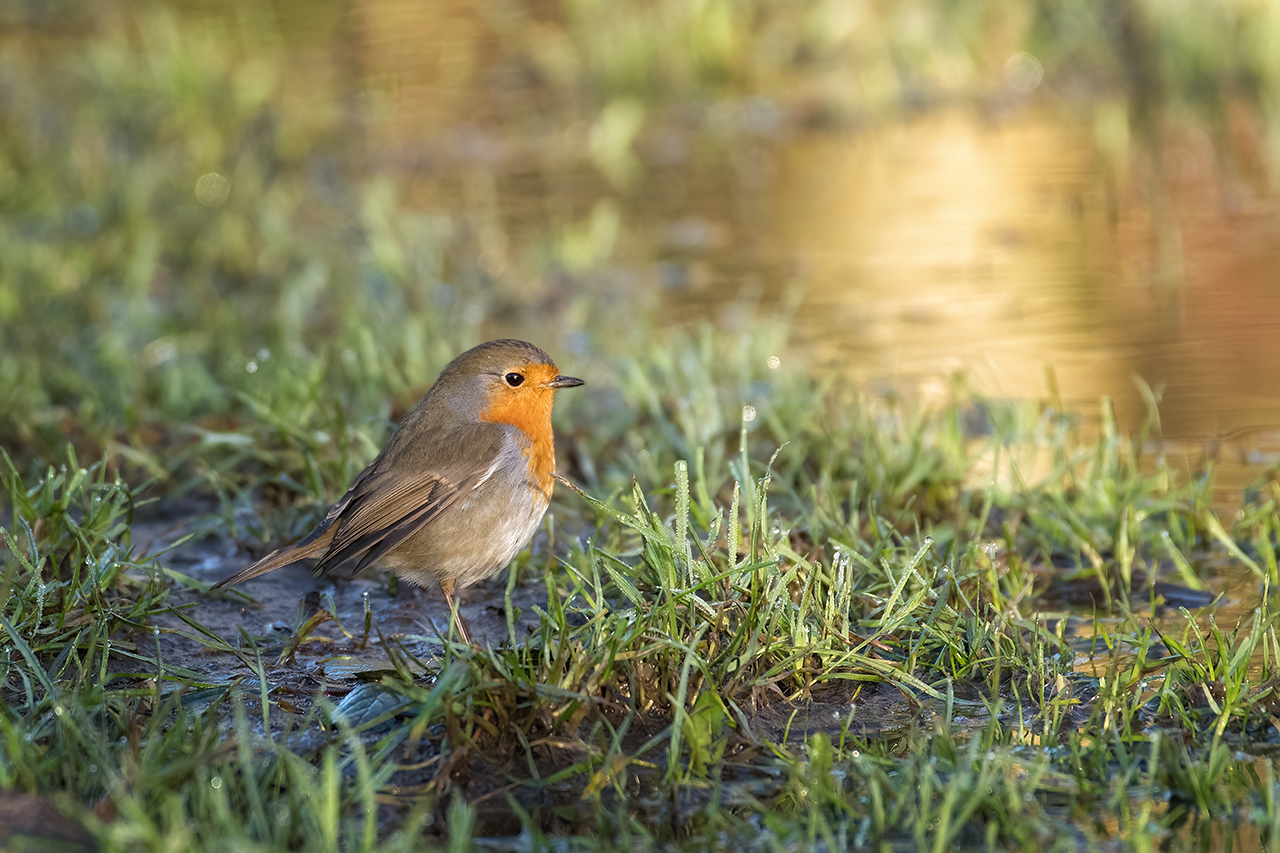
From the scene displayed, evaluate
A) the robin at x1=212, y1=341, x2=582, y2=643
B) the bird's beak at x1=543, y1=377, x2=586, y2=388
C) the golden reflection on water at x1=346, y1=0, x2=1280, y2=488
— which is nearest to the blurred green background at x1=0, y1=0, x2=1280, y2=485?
the golden reflection on water at x1=346, y1=0, x2=1280, y2=488

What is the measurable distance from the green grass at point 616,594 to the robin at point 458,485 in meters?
0.19

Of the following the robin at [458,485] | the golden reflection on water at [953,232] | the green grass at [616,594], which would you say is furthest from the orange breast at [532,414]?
the golden reflection on water at [953,232]

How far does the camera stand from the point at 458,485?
4.19 meters

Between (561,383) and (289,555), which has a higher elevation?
(561,383)

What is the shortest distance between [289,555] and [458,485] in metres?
0.51

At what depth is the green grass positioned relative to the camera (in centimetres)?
299

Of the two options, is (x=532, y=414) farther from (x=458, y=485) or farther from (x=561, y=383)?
(x=458, y=485)

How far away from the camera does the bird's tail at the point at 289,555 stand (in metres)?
4.01

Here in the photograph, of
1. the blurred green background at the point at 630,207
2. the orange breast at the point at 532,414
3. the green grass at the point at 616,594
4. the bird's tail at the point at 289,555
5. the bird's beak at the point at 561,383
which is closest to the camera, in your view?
the green grass at the point at 616,594

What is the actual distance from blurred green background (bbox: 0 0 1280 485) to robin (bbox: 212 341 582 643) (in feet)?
2.33

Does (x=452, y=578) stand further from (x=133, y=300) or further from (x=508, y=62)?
(x=508, y=62)

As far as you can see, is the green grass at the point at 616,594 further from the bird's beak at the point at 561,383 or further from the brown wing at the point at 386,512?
the bird's beak at the point at 561,383

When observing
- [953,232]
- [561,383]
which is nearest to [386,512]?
[561,383]

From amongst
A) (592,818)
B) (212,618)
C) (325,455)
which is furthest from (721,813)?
(325,455)
